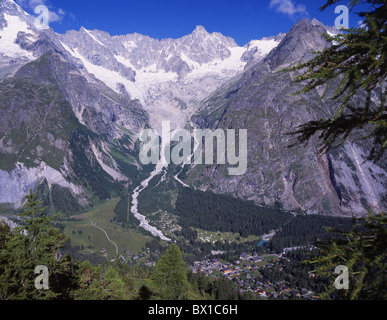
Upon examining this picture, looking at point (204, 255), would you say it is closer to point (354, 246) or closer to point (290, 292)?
point (290, 292)

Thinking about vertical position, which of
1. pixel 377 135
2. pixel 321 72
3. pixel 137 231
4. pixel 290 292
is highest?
pixel 321 72

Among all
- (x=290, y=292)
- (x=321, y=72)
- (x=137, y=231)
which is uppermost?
(x=321, y=72)

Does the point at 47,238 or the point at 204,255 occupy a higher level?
the point at 47,238
